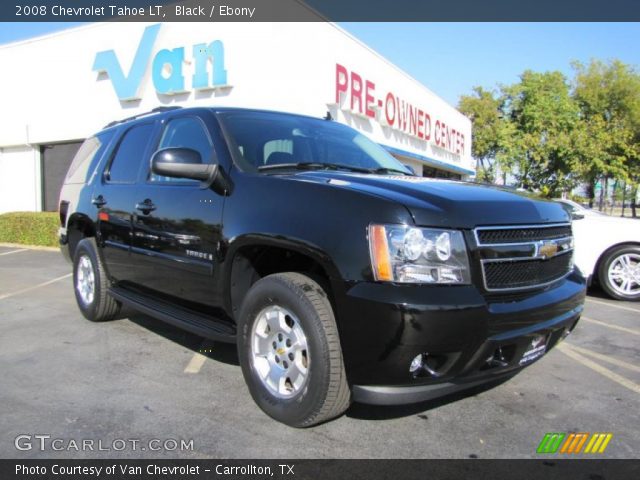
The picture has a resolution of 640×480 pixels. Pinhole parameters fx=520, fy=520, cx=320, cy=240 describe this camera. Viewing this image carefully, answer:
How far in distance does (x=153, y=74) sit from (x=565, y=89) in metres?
28.8

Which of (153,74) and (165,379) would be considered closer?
(165,379)

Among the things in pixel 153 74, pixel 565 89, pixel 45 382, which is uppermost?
pixel 565 89

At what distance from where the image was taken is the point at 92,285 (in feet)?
16.9

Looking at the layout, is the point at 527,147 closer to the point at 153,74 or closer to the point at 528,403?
the point at 153,74

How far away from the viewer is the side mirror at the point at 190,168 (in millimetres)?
3342

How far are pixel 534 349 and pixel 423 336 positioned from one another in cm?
91

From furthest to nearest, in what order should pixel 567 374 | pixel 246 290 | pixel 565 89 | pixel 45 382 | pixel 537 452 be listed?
1. pixel 565 89
2. pixel 567 374
3. pixel 45 382
4. pixel 246 290
5. pixel 537 452

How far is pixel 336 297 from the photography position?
261 cm

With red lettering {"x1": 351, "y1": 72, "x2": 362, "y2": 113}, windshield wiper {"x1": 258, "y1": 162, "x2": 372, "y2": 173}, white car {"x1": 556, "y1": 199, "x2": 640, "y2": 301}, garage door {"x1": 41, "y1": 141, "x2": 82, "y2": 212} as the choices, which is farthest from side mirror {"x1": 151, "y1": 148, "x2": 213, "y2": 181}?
garage door {"x1": 41, "y1": 141, "x2": 82, "y2": 212}

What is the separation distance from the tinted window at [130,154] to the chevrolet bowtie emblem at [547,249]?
3.21 m

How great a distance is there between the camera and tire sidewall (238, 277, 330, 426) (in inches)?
104

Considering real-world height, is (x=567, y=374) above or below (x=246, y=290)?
below

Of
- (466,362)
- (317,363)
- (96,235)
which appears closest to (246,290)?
(317,363)

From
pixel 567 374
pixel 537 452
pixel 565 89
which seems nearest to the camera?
pixel 537 452
